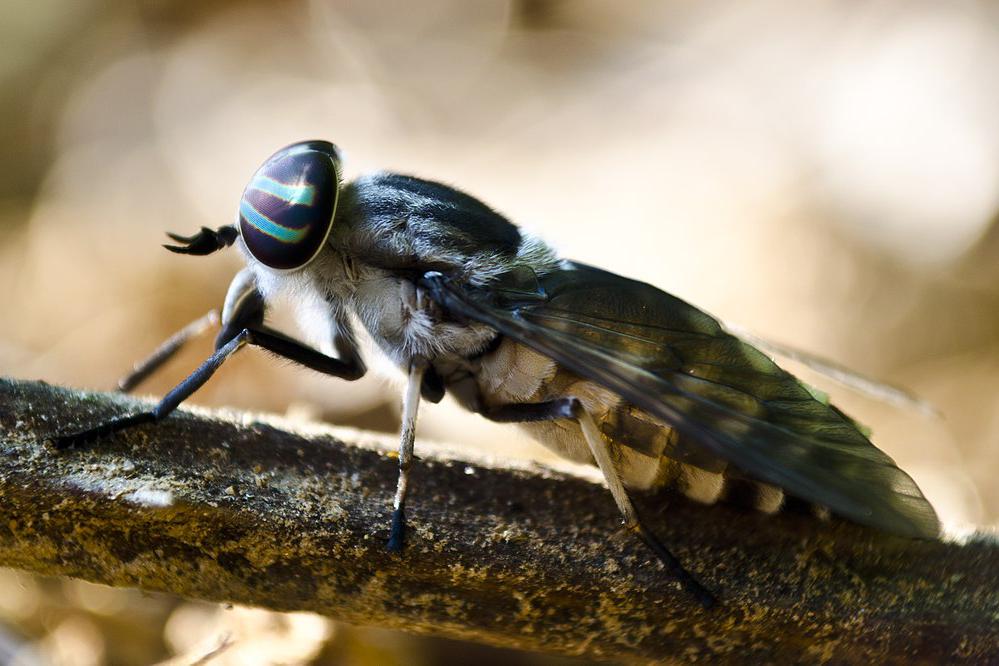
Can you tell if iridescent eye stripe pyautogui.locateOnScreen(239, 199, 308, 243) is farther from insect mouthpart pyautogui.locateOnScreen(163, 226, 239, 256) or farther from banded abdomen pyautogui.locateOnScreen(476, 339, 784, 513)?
banded abdomen pyautogui.locateOnScreen(476, 339, 784, 513)

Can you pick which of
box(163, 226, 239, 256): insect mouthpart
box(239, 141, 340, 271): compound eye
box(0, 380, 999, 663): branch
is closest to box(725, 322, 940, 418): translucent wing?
box(0, 380, 999, 663): branch

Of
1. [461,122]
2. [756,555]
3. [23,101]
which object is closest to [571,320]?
[756,555]

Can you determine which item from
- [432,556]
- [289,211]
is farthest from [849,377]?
[289,211]

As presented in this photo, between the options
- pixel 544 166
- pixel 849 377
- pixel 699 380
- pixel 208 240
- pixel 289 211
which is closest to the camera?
pixel 699 380

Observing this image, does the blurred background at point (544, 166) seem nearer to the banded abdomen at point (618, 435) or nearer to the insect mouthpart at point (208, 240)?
the banded abdomen at point (618, 435)

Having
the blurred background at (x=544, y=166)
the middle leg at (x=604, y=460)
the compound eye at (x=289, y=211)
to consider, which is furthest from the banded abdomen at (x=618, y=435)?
the compound eye at (x=289, y=211)

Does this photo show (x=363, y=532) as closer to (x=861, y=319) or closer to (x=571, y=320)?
(x=571, y=320)

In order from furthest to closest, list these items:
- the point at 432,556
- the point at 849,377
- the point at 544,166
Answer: the point at 544,166, the point at 849,377, the point at 432,556

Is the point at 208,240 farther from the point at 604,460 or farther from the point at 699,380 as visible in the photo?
the point at 699,380

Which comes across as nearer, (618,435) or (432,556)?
(432,556)
